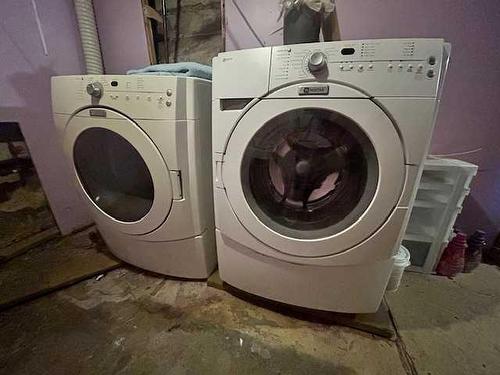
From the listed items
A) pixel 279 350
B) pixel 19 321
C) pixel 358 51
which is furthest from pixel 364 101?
pixel 19 321

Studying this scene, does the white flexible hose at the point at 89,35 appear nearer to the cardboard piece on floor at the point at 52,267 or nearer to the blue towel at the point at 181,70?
the blue towel at the point at 181,70

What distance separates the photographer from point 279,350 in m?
0.72

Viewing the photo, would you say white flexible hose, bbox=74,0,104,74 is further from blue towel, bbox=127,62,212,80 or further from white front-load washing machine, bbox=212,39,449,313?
white front-load washing machine, bbox=212,39,449,313

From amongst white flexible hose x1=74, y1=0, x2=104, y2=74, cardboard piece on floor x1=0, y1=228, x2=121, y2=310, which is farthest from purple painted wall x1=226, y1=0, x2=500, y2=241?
cardboard piece on floor x1=0, y1=228, x2=121, y2=310

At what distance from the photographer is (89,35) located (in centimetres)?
120

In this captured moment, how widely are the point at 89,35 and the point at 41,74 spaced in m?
0.33

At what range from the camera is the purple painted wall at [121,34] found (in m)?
1.21

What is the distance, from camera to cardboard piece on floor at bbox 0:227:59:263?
3.50ft

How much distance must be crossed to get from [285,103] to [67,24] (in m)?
1.37

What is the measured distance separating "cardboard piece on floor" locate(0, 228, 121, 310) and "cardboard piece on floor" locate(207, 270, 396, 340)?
2.22 feet

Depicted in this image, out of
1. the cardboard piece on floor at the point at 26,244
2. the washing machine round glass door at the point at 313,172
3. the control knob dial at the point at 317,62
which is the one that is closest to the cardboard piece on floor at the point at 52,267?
the cardboard piece on floor at the point at 26,244

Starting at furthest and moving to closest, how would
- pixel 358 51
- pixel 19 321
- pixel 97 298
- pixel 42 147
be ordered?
pixel 42 147 < pixel 97 298 < pixel 19 321 < pixel 358 51

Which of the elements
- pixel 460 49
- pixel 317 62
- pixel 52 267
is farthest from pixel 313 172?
pixel 52 267

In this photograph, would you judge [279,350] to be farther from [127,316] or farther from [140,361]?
[127,316]
